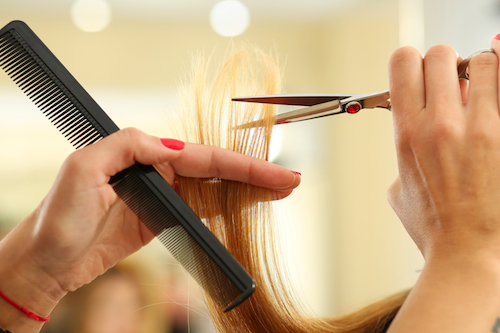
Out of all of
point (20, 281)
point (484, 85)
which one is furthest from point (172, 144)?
point (484, 85)

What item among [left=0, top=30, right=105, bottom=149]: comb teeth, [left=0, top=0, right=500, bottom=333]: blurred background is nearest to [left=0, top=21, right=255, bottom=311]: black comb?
[left=0, top=30, right=105, bottom=149]: comb teeth

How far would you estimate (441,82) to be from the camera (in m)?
0.51

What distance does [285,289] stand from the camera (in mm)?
717

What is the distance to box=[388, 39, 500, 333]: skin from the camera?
17.9 inches

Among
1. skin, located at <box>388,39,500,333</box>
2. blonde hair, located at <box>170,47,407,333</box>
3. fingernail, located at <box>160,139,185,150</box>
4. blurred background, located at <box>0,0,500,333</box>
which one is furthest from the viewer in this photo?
blurred background, located at <box>0,0,500,333</box>

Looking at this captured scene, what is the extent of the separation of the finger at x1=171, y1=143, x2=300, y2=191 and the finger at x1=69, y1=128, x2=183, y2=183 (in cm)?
9

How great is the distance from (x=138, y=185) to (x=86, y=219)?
86 mm

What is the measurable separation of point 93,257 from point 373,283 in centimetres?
225

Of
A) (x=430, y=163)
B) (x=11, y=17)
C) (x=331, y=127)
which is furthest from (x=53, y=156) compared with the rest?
(x=430, y=163)

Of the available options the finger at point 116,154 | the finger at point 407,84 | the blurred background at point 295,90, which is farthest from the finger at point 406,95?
the blurred background at point 295,90

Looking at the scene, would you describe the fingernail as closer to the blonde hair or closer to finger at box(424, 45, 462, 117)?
the blonde hair

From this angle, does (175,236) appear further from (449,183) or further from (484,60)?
(484,60)

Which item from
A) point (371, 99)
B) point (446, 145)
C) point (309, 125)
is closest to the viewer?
point (446, 145)

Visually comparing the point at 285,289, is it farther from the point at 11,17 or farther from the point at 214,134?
the point at 11,17
